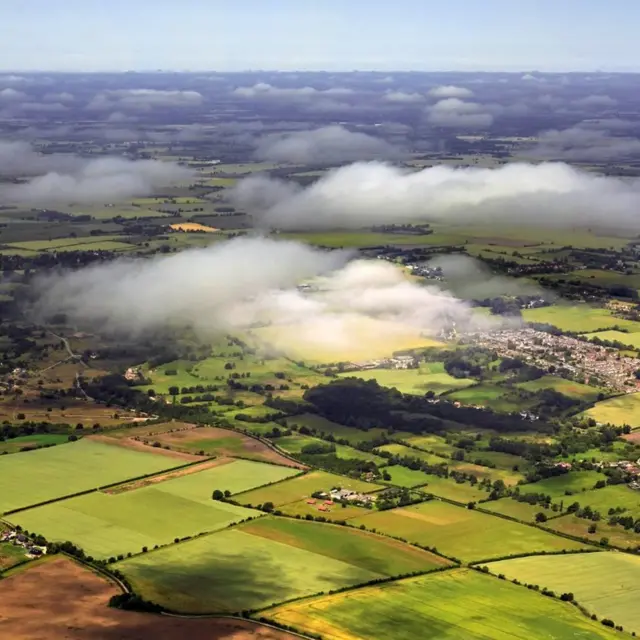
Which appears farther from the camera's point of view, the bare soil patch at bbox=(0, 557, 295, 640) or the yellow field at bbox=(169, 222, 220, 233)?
the yellow field at bbox=(169, 222, 220, 233)

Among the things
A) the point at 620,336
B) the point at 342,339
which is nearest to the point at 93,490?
the point at 342,339

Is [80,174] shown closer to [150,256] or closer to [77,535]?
[150,256]

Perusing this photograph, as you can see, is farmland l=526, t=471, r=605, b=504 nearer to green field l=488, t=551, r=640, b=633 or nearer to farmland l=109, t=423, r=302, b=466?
green field l=488, t=551, r=640, b=633

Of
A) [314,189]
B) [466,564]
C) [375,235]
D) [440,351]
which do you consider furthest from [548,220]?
[466,564]

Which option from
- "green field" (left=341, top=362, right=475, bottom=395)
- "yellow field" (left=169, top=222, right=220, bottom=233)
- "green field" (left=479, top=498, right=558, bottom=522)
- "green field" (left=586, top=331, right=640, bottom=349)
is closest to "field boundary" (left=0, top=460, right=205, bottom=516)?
"green field" (left=479, top=498, right=558, bottom=522)

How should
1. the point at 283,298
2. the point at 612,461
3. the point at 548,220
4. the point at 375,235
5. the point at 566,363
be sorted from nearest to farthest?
the point at 612,461
the point at 566,363
the point at 283,298
the point at 375,235
the point at 548,220
